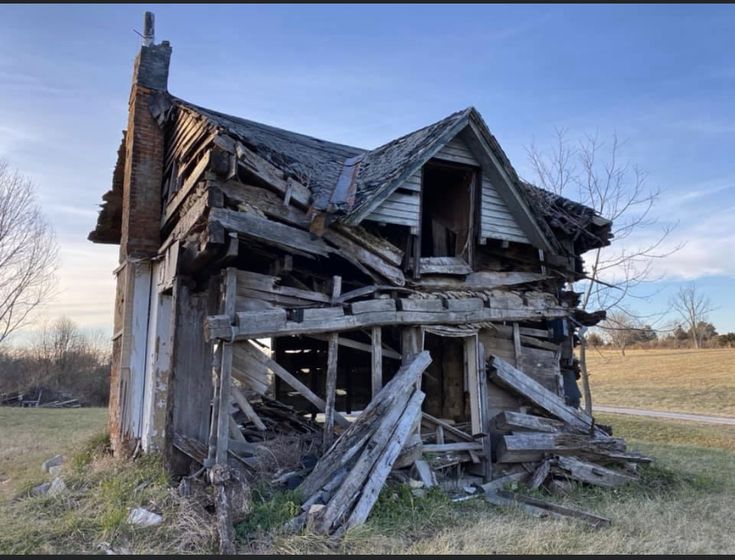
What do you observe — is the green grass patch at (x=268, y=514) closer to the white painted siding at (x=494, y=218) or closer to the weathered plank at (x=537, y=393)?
the weathered plank at (x=537, y=393)

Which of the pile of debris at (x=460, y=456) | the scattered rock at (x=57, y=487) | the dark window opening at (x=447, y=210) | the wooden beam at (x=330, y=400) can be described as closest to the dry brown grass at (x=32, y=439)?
the scattered rock at (x=57, y=487)

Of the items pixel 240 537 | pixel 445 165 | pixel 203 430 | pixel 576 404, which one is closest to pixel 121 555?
pixel 240 537

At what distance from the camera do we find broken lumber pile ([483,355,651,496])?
927cm

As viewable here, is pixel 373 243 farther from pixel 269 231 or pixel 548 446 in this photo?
pixel 548 446

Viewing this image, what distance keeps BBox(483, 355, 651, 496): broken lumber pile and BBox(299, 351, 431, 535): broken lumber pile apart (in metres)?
1.79

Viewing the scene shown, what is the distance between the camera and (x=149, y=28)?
37.7 feet

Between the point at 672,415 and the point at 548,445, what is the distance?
59.8 ft

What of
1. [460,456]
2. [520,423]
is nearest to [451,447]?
[460,456]

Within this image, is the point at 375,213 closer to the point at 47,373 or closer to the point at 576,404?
the point at 576,404

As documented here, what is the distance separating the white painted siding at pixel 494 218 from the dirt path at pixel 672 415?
1671cm

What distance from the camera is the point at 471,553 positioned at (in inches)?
227

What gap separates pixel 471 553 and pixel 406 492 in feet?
6.01

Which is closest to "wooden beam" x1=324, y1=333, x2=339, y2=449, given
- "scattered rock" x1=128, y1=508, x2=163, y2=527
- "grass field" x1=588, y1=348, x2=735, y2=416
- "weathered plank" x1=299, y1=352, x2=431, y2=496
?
"weathered plank" x1=299, y1=352, x2=431, y2=496

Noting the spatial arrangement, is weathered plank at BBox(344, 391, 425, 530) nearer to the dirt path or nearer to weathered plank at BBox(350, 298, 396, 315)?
weathered plank at BBox(350, 298, 396, 315)
